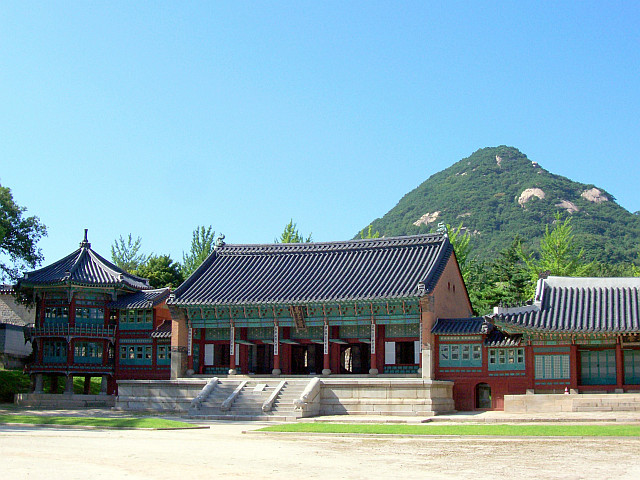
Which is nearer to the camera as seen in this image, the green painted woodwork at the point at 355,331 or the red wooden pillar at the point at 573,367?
the red wooden pillar at the point at 573,367

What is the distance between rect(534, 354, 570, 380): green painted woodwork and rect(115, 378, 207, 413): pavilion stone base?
16.7 meters

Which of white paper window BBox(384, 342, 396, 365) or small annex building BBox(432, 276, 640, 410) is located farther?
white paper window BBox(384, 342, 396, 365)

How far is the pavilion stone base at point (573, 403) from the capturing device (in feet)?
105

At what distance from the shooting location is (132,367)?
4872cm

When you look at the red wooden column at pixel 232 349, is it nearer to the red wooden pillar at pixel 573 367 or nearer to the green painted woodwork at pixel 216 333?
the green painted woodwork at pixel 216 333

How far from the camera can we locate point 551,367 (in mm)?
37031

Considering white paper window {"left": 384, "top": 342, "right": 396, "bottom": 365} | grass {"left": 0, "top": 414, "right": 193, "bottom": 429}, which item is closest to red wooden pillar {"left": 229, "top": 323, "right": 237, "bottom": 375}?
white paper window {"left": 384, "top": 342, "right": 396, "bottom": 365}

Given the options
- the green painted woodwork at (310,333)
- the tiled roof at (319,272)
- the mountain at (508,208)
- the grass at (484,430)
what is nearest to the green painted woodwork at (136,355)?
the tiled roof at (319,272)

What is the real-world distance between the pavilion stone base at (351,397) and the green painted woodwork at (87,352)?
31.2 feet

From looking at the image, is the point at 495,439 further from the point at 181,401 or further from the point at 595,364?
the point at 181,401

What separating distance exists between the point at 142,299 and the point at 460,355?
20566mm

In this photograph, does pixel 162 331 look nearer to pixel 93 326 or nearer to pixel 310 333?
pixel 93 326

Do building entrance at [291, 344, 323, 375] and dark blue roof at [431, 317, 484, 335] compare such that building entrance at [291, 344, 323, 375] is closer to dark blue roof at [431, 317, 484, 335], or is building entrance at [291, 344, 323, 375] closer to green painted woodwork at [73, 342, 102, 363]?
dark blue roof at [431, 317, 484, 335]

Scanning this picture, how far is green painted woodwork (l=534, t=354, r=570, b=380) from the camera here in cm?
3678
